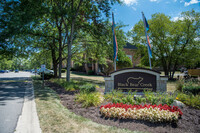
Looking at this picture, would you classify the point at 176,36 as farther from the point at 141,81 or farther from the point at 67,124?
the point at 67,124

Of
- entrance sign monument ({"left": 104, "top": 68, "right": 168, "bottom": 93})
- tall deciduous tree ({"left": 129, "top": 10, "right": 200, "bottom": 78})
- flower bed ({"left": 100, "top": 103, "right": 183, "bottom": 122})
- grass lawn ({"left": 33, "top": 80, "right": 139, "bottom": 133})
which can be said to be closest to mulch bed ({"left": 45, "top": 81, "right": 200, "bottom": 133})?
flower bed ({"left": 100, "top": 103, "right": 183, "bottom": 122})

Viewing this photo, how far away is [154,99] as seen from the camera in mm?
5535

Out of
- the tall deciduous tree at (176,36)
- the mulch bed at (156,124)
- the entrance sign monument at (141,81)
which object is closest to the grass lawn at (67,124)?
the mulch bed at (156,124)

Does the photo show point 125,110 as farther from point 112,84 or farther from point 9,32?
point 9,32

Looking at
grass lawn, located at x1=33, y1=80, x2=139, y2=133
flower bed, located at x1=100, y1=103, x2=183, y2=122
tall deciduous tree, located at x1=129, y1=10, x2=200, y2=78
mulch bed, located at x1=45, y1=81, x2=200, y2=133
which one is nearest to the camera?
grass lawn, located at x1=33, y1=80, x2=139, y2=133

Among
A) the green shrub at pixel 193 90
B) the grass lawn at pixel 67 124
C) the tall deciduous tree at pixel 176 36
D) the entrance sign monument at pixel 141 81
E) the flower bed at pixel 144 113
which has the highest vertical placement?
the tall deciduous tree at pixel 176 36

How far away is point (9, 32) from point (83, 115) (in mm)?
11480

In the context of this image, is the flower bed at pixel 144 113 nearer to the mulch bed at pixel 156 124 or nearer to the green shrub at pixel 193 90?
the mulch bed at pixel 156 124

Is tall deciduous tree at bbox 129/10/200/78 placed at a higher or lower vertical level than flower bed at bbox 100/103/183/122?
higher

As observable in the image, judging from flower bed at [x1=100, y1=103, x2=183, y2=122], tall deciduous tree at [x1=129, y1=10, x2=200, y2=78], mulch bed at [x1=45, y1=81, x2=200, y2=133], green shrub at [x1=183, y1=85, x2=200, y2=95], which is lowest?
mulch bed at [x1=45, y1=81, x2=200, y2=133]

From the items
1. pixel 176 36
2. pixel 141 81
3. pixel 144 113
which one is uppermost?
pixel 176 36

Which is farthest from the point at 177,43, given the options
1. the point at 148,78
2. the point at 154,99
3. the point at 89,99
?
the point at 89,99

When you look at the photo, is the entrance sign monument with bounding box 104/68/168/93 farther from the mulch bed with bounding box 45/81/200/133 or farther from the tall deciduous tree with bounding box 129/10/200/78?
the tall deciduous tree with bounding box 129/10/200/78

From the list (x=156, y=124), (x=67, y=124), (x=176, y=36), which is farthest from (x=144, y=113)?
(x=176, y=36)
